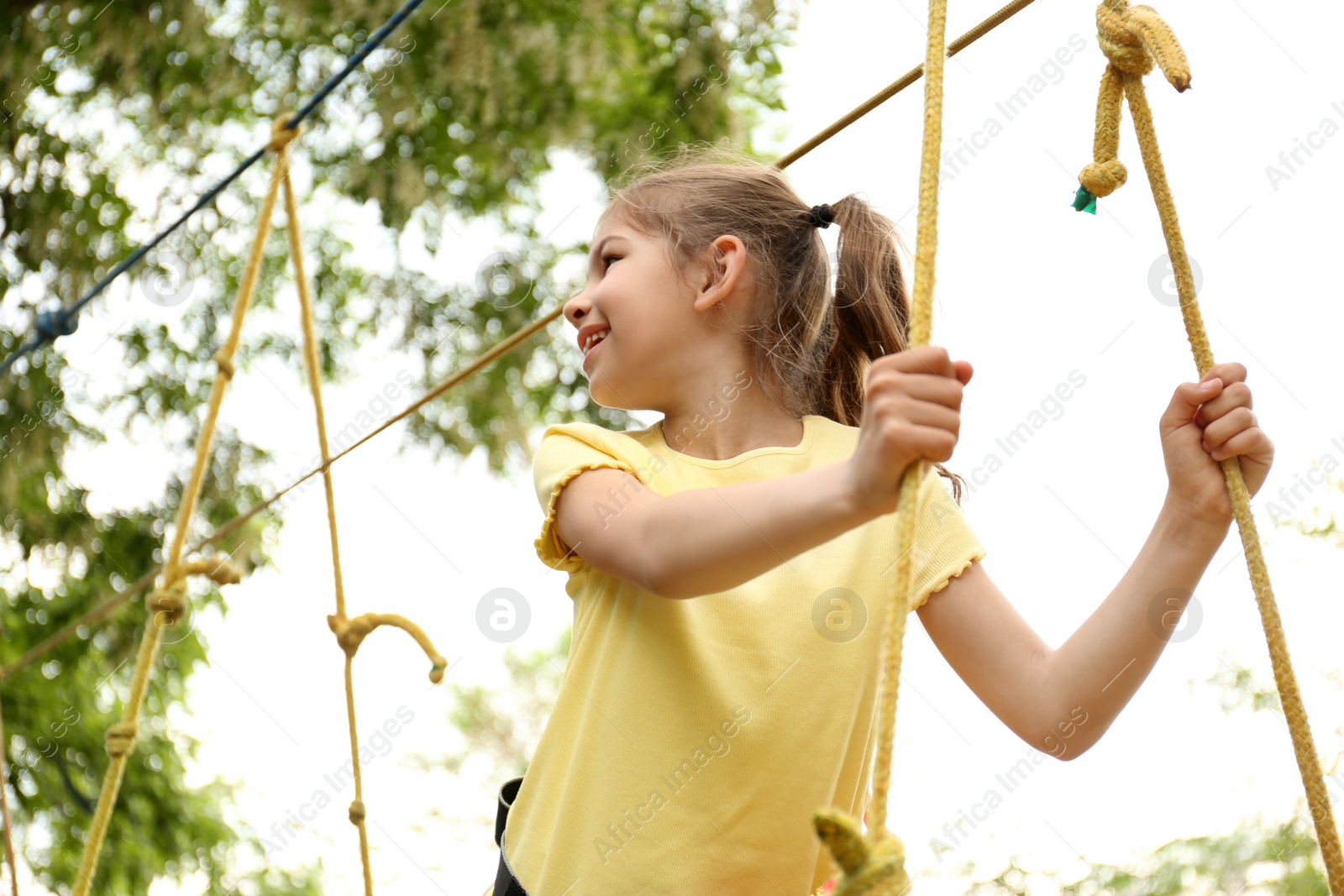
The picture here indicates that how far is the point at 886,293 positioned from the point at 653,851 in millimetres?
598

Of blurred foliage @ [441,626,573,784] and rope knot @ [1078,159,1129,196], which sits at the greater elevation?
blurred foliage @ [441,626,573,784]

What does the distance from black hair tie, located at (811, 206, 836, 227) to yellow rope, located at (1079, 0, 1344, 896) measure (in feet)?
1.26

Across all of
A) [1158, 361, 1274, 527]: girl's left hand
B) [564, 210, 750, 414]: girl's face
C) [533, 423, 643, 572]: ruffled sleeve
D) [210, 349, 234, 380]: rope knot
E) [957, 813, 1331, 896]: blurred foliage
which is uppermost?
[210, 349, 234, 380]: rope knot

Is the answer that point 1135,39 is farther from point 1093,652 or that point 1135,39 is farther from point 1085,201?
point 1093,652

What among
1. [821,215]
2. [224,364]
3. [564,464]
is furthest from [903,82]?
[224,364]

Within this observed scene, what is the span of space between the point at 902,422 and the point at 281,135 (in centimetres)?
72

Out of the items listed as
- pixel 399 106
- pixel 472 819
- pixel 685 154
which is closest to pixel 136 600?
pixel 399 106

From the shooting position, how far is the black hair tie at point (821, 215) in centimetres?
124

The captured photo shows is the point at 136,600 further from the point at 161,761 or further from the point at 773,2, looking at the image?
the point at 773,2

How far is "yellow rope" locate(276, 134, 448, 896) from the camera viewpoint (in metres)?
1.09

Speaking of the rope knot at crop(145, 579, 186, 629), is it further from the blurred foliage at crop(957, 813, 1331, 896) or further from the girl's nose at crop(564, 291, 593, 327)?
the blurred foliage at crop(957, 813, 1331, 896)

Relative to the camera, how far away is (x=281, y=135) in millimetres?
1104

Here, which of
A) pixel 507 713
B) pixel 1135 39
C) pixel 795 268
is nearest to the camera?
pixel 1135 39

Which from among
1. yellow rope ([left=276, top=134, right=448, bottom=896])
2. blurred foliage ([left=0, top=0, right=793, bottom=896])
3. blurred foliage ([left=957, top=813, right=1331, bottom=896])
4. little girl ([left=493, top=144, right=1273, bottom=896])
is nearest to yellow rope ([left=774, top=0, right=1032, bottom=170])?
little girl ([left=493, top=144, right=1273, bottom=896])
